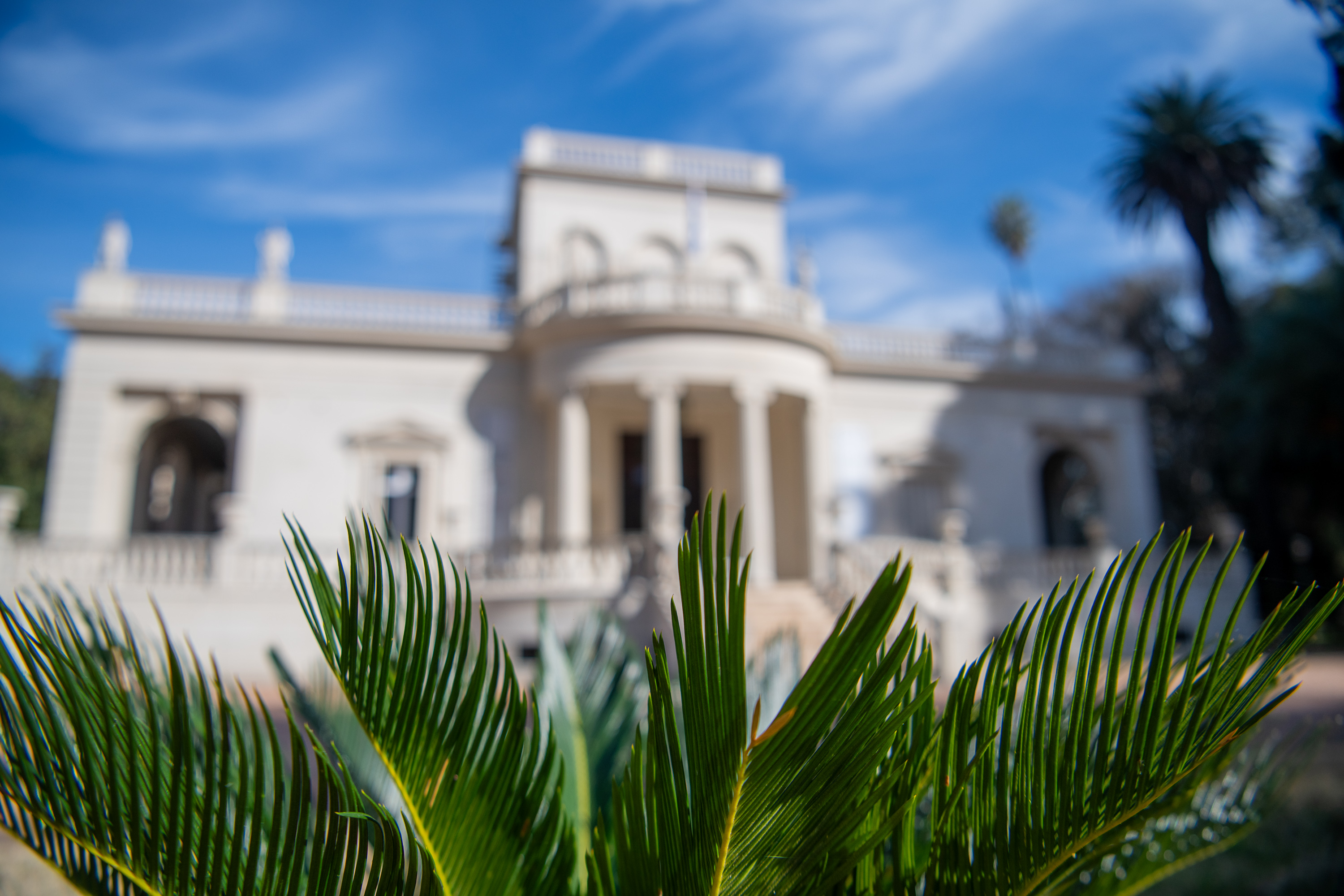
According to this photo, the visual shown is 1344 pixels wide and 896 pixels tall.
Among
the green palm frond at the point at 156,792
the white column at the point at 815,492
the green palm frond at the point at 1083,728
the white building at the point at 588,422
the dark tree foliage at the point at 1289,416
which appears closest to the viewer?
the green palm frond at the point at 1083,728

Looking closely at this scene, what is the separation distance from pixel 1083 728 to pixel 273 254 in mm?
19094

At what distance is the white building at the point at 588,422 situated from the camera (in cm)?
1459

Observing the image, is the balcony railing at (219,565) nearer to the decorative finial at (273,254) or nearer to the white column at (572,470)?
the white column at (572,470)

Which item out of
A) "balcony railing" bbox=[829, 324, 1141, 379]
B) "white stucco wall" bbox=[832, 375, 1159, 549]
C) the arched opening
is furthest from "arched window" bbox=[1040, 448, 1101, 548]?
the arched opening

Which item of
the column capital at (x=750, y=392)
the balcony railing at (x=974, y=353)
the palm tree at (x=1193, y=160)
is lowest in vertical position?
the column capital at (x=750, y=392)

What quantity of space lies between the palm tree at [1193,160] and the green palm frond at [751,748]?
83.3 feet

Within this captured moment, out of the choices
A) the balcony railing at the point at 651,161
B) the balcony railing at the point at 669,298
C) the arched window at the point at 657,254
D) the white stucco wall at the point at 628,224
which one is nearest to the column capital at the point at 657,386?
the balcony railing at the point at 669,298

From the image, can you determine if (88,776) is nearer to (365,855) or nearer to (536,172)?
(365,855)

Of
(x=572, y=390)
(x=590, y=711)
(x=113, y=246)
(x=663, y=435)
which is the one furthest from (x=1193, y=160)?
(x=590, y=711)

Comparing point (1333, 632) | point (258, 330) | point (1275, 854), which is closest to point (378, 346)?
point (258, 330)

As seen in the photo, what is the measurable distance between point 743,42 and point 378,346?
45.6 ft

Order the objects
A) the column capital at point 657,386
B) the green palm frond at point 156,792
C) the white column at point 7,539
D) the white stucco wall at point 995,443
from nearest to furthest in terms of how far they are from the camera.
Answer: the green palm frond at point 156,792 → the white column at point 7,539 → the column capital at point 657,386 → the white stucco wall at point 995,443

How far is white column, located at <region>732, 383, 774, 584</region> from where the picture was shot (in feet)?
51.8

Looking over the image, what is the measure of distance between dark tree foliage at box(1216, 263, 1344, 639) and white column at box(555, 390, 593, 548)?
11.6 meters
